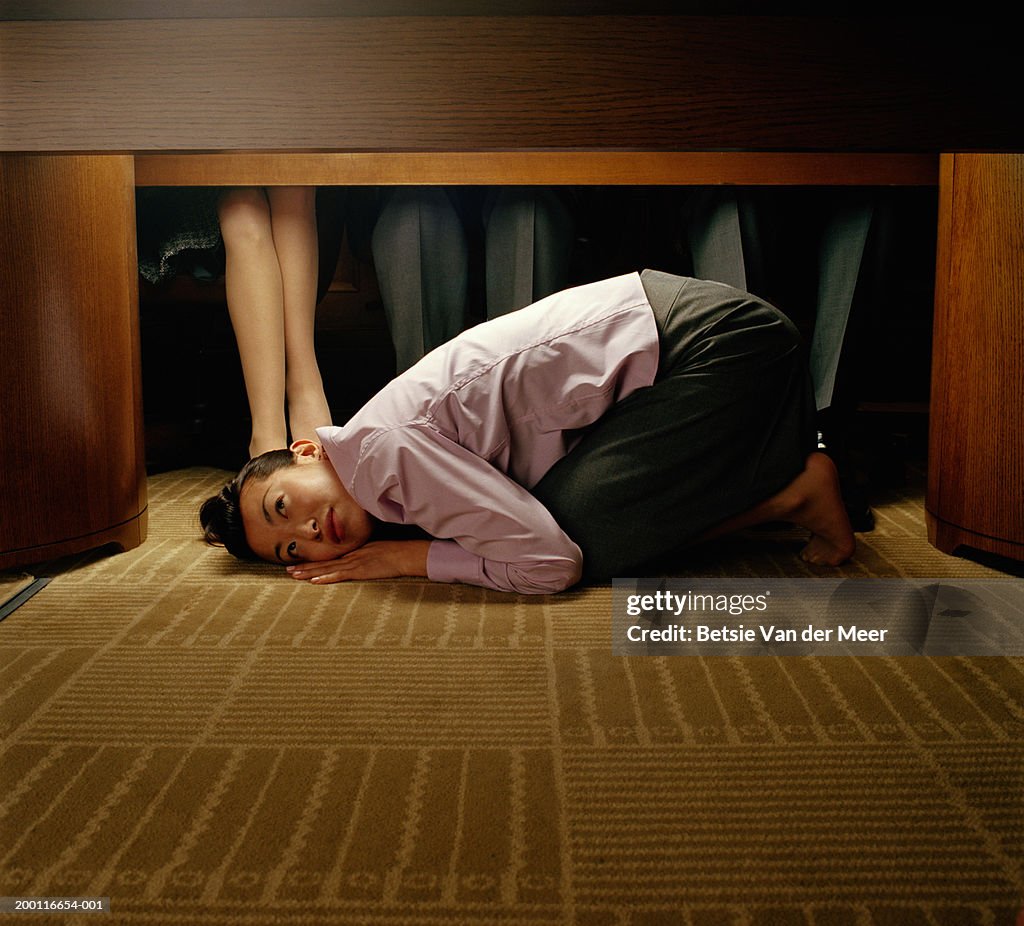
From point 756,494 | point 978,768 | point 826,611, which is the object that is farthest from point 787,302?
point 978,768

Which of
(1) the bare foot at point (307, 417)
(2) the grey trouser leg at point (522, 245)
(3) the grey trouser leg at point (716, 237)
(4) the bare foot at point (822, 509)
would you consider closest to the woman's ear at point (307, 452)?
(1) the bare foot at point (307, 417)

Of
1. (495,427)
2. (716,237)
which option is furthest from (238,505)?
(716,237)

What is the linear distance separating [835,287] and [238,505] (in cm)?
107

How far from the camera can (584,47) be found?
1.77 feet

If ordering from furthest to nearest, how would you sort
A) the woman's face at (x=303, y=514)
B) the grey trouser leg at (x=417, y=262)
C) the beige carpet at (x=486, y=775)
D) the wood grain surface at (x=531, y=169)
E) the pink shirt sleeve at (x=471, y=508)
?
the grey trouser leg at (x=417, y=262), the wood grain surface at (x=531, y=169), the woman's face at (x=303, y=514), the pink shirt sleeve at (x=471, y=508), the beige carpet at (x=486, y=775)

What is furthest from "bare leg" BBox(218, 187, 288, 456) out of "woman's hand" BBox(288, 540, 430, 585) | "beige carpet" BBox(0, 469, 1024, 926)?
"beige carpet" BBox(0, 469, 1024, 926)

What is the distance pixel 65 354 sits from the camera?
3.65 feet

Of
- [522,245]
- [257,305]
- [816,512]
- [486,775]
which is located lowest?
[486,775]

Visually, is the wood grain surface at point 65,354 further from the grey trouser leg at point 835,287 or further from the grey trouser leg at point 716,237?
the grey trouser leg at point 835,287

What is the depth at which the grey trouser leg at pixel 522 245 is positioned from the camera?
1.52m

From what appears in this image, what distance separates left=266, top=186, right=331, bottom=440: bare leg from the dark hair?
284 mm

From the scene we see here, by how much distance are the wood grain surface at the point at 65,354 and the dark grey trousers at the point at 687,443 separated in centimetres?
58

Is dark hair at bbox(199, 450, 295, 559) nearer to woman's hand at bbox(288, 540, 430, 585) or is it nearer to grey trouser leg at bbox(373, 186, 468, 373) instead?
woman's hand at bbox(288, 540, 430, 585)

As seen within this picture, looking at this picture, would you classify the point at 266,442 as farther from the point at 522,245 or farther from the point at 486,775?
the point at 486,775
